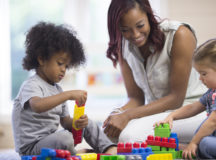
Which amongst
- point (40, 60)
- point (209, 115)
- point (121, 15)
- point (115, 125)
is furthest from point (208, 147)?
point (40, 60)

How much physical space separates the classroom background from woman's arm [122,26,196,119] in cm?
124

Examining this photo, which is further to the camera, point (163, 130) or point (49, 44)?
point (49, 44)

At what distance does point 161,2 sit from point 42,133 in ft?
6.78

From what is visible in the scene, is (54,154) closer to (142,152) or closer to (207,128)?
(142,152)

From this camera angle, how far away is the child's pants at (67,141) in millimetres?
1384

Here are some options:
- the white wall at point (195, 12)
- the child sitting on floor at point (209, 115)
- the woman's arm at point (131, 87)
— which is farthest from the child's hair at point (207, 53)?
the white wall at point (195, 12)

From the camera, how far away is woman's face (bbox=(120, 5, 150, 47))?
1.67 metres

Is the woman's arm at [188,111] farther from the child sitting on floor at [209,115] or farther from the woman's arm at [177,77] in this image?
the woman's arm at [177,77]

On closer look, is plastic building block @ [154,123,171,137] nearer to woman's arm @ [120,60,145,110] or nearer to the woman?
the woman

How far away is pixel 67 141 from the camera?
4.53ft

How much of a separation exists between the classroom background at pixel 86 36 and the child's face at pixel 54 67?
152cm

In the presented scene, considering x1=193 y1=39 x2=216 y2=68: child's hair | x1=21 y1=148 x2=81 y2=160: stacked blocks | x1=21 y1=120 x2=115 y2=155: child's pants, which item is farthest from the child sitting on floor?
x1=21 y1=148 x2=81 y2=160: stacked blocks

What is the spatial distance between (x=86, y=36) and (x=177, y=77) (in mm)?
1652

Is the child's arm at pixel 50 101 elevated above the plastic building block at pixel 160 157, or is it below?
above
